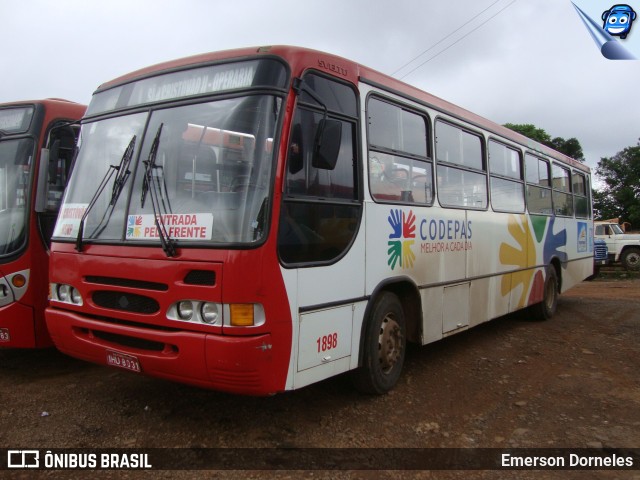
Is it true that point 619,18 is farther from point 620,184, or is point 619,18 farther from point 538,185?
point 620,184

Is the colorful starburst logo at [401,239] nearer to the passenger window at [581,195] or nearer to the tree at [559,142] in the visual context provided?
the passenger window at [581,195]

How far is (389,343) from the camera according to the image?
4.80m

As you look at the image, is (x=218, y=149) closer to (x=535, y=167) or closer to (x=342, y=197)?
(x=342, y=197)

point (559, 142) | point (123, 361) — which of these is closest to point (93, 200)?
point (123, 361)

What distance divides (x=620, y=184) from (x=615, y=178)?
678 millimetres

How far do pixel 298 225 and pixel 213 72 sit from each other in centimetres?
133

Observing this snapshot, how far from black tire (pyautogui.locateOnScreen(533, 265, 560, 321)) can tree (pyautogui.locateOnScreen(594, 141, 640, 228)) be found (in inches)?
1361

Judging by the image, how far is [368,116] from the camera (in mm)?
4582

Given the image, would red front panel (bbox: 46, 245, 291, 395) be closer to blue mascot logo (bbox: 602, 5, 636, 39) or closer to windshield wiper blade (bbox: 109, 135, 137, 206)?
windshield wiper blade (bbox: 109, 135, 137, 206)

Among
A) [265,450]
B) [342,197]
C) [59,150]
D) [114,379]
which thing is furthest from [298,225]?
[59,150]

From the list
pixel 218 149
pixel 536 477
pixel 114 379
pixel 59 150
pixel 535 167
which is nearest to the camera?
pixel 536 477

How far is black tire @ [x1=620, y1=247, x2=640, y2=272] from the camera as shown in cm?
2092

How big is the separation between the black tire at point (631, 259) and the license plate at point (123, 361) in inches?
868

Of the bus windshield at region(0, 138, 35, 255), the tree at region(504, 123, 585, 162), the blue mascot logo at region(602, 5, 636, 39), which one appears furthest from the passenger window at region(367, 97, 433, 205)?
the tree at region(504, 123, 585, 162)
